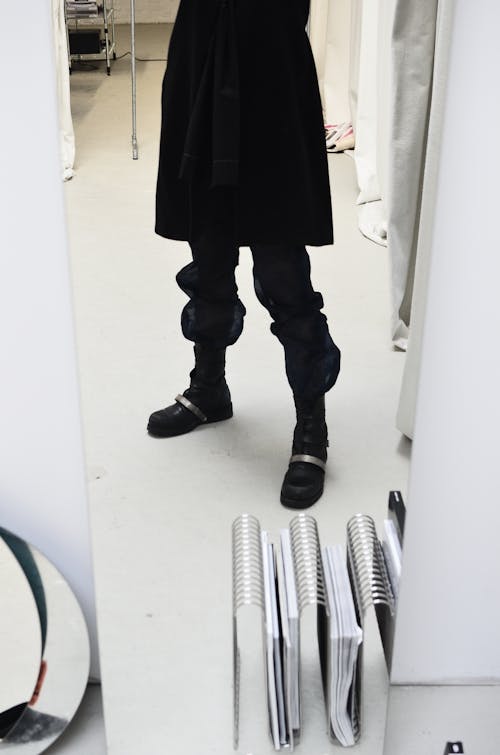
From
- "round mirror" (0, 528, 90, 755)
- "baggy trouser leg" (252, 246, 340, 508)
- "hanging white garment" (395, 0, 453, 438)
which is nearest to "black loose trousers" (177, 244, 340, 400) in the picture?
"baggy trouser leg" (252, 246, 340, 508)

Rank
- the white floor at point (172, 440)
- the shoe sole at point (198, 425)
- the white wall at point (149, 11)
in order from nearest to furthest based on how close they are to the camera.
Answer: the white wall at point (149, 11), the white floor at point (172, 440), the shoe sole at point (198, 425)

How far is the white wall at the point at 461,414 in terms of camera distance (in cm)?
123

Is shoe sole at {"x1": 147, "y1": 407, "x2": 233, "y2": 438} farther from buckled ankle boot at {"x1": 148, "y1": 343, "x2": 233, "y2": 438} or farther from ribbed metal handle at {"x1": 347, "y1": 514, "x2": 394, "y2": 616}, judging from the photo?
ribbed metal handle at {"x1": 347, "y1": 514, "x2": 394, "y2": 616}

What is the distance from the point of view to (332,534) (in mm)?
1383

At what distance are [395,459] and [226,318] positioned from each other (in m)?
0.30

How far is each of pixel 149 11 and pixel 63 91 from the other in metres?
0.13

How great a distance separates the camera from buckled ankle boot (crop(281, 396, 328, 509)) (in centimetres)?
132

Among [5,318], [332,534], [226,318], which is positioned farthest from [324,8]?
[332,534]

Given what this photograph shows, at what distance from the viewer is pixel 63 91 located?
114cm

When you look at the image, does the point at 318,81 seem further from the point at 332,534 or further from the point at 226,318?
the point at 332,534

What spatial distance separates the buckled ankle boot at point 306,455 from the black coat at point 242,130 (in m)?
0.22

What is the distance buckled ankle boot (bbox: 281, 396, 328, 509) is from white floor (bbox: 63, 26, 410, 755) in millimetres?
14

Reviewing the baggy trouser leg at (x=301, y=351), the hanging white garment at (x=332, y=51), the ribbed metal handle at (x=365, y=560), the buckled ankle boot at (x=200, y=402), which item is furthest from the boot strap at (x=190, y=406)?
the hanging white garment at (x=332, y=51)

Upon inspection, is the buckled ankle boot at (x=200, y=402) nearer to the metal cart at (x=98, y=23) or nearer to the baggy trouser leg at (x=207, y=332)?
the baggy trouser leg at (x=207, y=332)
